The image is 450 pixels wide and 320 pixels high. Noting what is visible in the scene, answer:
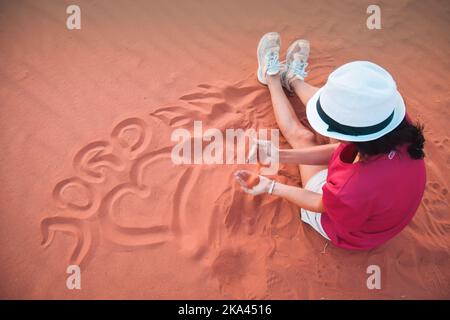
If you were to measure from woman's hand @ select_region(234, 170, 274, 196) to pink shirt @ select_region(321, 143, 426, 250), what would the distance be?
0.45m

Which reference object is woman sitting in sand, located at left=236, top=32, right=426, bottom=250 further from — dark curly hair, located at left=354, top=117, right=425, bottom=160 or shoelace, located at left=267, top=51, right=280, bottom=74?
shoelace, located at left=267, top=51, right=280, bottom=74

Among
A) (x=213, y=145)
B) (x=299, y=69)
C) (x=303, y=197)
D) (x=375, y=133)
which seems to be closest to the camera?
(x=375, y=133)

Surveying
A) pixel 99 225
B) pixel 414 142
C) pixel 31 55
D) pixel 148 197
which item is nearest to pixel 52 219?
pixel 99 225

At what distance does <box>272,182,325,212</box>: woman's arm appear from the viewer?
2064mm

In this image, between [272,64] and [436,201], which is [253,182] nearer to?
[272,64]

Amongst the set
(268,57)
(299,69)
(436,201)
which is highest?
(268,57)

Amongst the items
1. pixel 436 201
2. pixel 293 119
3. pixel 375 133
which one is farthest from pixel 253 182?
pixel 436 201

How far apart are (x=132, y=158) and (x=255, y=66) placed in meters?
1.40

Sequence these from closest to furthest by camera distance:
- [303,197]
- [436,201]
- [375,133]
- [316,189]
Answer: [375,133] → [303,197] → [316,189] → [436,201]

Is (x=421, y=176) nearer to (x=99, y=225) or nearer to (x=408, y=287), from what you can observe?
(x=408, y=287)

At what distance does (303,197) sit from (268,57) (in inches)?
54.1

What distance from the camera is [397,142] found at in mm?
1672

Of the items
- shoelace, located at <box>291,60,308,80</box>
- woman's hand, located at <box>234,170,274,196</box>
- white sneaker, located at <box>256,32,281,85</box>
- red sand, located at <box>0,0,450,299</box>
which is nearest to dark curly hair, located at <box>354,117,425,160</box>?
woman's hand, located at <box>234,170,274,196</box>

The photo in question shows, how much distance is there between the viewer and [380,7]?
3854 mm
